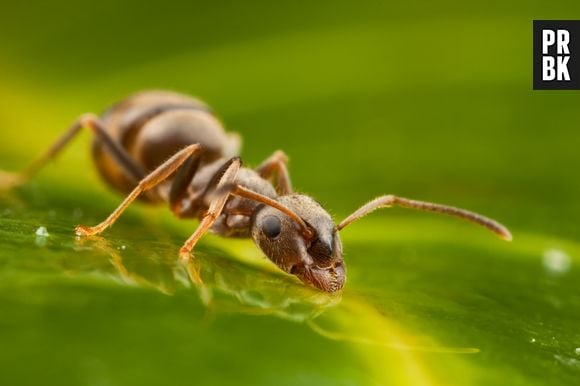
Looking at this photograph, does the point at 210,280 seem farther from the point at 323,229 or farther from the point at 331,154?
the point at 331,154

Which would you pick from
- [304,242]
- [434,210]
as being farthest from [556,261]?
[304,242]

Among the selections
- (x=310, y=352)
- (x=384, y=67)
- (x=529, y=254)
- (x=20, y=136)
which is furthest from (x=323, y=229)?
(x=20, y=136)

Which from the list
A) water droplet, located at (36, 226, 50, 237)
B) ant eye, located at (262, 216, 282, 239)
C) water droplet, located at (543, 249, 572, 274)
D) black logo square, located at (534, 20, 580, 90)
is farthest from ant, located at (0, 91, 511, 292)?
black logo square, located at (534, 20, 580, 90)

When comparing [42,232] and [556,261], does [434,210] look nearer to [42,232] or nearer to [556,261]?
[556,261]

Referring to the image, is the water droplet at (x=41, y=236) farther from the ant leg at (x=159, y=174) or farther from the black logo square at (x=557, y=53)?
the black logo square at (x=557, y=53)

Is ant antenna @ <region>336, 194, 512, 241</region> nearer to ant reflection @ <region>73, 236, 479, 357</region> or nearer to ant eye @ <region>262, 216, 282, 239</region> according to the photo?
ant eye @ <region>262, 216, 282, 239</region>

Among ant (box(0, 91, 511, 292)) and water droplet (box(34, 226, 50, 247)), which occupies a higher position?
water droplet (box(34, 226, 50, 247))

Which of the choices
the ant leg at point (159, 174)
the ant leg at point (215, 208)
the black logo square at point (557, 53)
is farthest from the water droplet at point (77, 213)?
the black logo square at point (557, 53)
